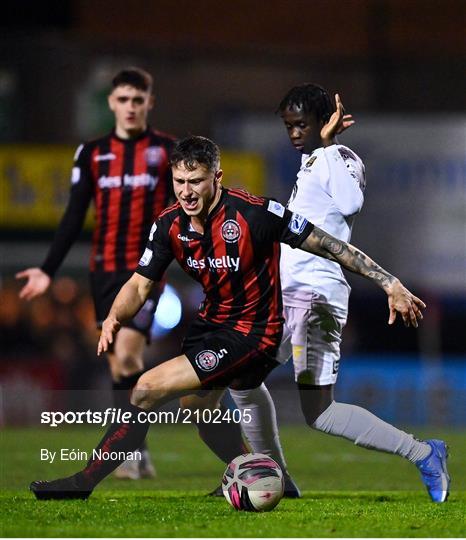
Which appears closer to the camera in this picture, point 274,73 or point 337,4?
point 274,73

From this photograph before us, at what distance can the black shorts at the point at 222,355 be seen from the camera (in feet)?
19.6

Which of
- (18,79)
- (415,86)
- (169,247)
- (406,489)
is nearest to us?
(169,247)

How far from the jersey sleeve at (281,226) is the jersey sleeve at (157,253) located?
0.43 metres

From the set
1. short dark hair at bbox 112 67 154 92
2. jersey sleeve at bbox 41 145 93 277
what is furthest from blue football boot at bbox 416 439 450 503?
short dark hair at bbox 112 67 154 92

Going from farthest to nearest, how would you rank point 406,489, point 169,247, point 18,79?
point 18,79 < point 406,489 < point 169,247

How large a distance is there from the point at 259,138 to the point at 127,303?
1318cm

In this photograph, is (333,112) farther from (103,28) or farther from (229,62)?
(103,28)

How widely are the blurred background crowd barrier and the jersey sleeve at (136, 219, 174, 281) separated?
8.54 metres

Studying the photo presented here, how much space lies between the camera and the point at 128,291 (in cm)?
611

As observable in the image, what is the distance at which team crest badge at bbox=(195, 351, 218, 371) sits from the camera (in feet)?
19.6

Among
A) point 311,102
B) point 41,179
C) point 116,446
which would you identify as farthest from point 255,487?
point 41,179

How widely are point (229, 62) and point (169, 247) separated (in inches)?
591

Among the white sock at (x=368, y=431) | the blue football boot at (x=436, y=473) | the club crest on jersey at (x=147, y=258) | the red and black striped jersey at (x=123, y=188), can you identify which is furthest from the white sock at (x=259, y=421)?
the red and black striped jersey at (x=123, y=188)

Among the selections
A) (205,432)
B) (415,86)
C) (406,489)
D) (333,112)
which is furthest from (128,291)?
(415,86)
